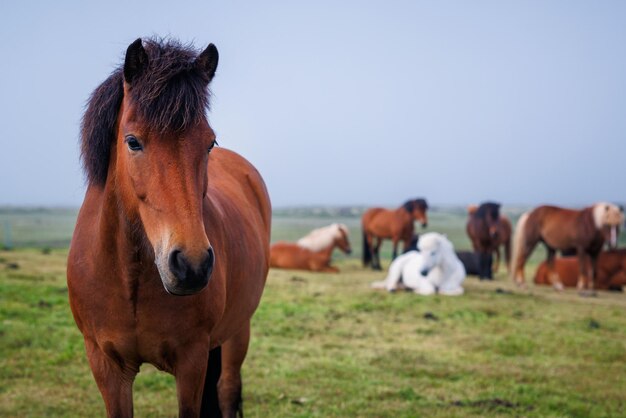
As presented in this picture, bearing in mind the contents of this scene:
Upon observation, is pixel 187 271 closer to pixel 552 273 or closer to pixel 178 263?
pixel 178 263

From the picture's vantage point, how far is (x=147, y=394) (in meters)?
5.00

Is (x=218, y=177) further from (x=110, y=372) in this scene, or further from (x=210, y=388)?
(x=110, y=372)

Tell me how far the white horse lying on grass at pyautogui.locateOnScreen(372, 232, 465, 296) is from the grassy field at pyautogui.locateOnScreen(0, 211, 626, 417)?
925 millimetres

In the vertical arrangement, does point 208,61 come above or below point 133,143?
above

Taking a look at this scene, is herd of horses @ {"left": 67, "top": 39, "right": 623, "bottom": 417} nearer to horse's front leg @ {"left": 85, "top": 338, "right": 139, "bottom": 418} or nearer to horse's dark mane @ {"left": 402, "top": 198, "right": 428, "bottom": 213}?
horse's front leg @ {"left": 85, "top": 338, "right": 139, "bottom": 418}

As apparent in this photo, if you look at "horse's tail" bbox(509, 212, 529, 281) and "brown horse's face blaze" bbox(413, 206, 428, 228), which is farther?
"brown horse's face blaze" bbox(413, 206, 428, 228)

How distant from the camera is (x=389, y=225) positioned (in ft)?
57.5

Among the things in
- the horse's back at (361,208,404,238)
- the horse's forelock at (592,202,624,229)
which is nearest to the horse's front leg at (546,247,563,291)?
the horse's forelock at (592,202,624,229)

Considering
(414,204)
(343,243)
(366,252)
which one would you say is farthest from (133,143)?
(366,252)

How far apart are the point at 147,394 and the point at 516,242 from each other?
37.3 ft

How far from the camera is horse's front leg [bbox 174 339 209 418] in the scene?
8.38 ft

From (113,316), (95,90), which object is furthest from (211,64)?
(113,316)

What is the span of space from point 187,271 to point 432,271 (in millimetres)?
10209

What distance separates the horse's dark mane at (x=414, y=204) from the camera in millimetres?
17266
